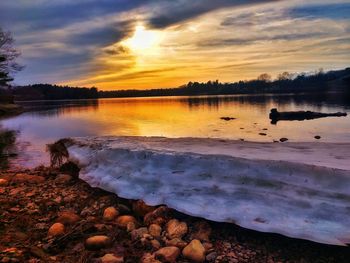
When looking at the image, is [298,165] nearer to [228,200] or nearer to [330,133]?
[228,200]

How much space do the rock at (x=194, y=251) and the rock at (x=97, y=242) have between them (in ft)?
4.17

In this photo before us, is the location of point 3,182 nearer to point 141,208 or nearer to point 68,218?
point 68,218

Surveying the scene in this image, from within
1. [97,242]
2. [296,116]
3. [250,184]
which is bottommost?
[296,116]

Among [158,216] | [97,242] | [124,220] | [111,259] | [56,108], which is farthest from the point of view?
[56,108]

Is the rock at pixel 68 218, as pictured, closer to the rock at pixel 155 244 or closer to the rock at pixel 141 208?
the rock at pixel 141 208

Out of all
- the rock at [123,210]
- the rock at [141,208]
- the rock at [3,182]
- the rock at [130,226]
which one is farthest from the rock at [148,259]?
the rock at [3,182]

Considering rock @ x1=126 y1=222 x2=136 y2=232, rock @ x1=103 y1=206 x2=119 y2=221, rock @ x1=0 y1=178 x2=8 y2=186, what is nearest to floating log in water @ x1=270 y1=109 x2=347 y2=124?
rock @ x1=0 y1=178 x2=8 y2=186

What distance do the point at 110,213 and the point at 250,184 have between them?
2771 millimetres

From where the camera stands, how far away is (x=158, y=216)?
20.6ft

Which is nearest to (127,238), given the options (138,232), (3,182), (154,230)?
(138,232)

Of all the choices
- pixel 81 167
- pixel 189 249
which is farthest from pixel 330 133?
pixel 189 249

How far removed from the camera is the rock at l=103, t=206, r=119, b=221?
6.70 metres

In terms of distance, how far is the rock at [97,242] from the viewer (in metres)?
5.43

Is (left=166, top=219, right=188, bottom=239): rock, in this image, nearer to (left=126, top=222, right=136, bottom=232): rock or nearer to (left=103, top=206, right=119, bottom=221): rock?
(left=126, top=222, right=136, bottom=232): rock
